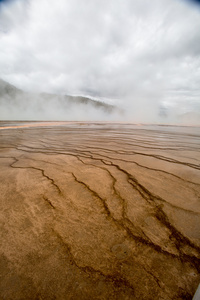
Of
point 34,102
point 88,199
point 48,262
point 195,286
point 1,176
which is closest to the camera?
point 195,286

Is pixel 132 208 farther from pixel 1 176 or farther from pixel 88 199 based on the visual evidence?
pixel 1 176

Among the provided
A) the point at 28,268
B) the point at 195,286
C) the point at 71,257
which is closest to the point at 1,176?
the point at 28,268

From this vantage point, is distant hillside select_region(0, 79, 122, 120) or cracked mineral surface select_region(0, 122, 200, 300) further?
distant hillside select_region(0, 79, 122, 120)

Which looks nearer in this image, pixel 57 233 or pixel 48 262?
pixel 48 262

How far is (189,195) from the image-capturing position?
126 centimetres

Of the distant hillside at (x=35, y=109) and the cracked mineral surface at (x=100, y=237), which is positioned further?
the distant hillside at (x=35, y=109)

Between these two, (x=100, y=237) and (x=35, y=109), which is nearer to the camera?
A: (x=100, y=237)

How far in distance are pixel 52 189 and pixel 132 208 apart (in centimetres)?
80

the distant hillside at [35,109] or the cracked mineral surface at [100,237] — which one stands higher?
the distant hillside at [35,109]

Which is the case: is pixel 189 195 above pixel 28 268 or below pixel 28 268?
above

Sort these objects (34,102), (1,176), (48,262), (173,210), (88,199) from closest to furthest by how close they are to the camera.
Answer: (48,262) < (173,210) < (88,199) < (1,176) < (34,102)

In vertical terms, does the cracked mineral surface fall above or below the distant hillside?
below

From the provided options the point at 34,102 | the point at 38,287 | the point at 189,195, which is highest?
the point at 34,102

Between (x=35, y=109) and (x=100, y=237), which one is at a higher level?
(x=35, y=109)
